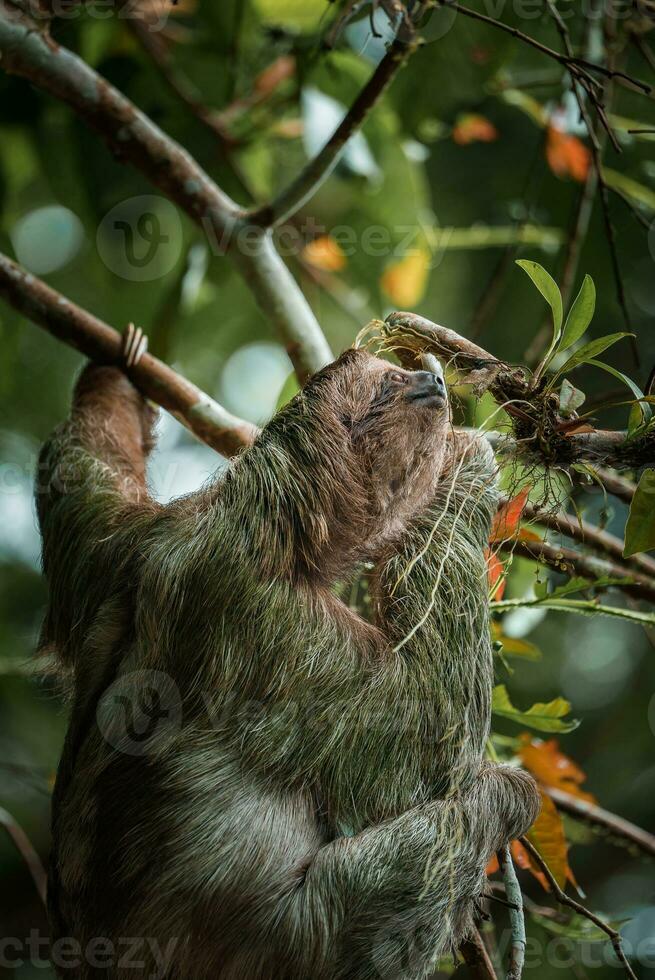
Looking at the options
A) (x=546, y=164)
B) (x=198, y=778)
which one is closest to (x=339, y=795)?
(x=198, y=778)

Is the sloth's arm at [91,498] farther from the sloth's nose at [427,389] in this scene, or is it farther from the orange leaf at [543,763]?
the orange leaf at [543,763]

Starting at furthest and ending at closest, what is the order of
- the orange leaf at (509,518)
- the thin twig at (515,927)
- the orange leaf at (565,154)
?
the orange leaf at (565,154), the orange leaf at (509,518), the thin twig at (515,927)

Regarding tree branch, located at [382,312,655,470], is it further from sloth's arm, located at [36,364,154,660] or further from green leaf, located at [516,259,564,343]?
sloth's arm, located at [36,364,154,660]

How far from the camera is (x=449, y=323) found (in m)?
14.7

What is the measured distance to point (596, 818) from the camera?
6461 mm

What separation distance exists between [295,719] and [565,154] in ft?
20.7

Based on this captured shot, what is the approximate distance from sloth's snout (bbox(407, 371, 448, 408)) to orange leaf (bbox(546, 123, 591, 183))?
15.8 feet

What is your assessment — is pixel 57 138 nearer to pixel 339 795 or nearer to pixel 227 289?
pixel 227 289

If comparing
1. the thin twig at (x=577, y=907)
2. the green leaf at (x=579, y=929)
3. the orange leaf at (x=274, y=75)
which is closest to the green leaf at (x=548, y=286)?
the thin twig at (x=577, y=907)

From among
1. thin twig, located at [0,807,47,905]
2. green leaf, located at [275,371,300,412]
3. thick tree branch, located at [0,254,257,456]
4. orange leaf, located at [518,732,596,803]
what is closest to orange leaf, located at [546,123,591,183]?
green leaf, located at [275,371,300,412]

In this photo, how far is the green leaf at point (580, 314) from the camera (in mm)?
4262

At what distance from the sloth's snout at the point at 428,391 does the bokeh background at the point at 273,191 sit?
70 centimetres

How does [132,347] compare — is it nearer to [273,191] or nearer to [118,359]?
[118,359]

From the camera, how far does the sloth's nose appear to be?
191 inches
